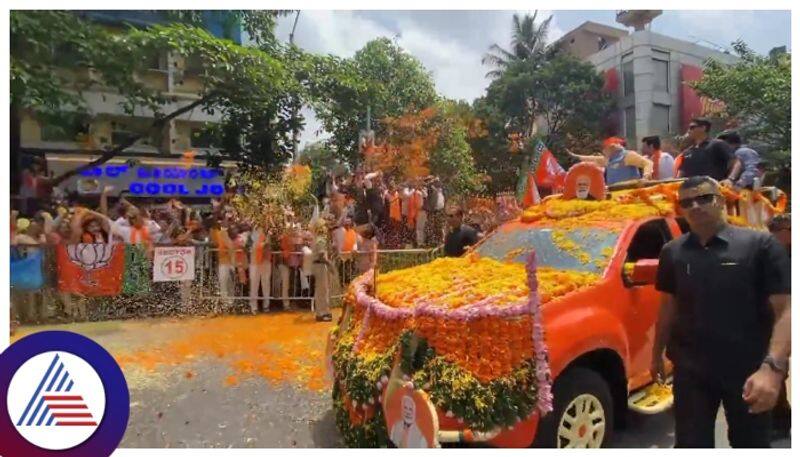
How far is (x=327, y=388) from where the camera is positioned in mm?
5168

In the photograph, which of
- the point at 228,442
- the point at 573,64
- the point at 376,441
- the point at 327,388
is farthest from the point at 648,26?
the point at 228,442

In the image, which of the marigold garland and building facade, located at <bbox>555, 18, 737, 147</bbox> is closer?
the marigold garland

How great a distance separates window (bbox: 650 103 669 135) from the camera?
5.41 metres

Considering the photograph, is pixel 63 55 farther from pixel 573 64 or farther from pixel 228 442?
pixel 573 64

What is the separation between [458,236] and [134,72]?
300cm

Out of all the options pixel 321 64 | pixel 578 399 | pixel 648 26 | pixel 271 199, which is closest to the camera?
pixel 578 399

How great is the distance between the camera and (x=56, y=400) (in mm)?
3469

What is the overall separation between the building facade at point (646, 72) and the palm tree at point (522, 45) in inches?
7.9

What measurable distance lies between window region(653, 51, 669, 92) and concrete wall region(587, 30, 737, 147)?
0.02 m

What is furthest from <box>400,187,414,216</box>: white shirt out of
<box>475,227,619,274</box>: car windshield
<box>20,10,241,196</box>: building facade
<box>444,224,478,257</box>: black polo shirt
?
<box>20,10,241,196</box>: building facade

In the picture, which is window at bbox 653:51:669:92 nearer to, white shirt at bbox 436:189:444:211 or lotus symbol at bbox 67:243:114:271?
white shirt at bbox 436:189:444:211

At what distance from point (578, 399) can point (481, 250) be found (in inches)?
65.7

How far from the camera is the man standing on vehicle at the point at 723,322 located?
2.67 metres

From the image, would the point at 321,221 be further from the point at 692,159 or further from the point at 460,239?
the point at 692,159
